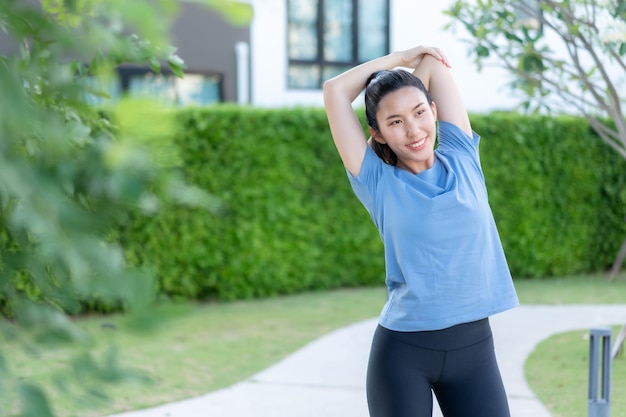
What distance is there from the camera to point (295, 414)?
5098mm

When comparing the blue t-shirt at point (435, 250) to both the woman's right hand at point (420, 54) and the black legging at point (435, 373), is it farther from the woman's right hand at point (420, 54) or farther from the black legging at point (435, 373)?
the woman's right hand at point (420, 54)

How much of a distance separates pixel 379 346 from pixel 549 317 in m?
6.00

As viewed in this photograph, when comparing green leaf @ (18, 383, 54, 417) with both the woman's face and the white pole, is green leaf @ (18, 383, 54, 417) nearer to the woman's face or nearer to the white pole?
the woman's face

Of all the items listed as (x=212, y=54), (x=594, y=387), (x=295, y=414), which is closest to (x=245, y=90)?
(x=212, y=54)

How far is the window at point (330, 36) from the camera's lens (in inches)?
572

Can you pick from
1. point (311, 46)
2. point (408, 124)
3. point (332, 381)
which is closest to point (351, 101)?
point (408, 124)

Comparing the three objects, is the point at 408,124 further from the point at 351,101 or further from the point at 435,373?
the point at 435,373

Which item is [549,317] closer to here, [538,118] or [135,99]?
[538,118]

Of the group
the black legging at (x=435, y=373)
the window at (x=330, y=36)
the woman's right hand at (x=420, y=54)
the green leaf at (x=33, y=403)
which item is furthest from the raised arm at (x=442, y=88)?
the window at (x=330, y=36)

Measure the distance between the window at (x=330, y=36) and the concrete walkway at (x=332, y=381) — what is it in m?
7.32

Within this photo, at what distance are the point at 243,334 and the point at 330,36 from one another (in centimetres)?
818

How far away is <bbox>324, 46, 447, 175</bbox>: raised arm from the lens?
2.81 meters

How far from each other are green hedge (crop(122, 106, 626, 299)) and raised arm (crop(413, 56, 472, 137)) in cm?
571

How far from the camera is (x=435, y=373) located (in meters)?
2.73
